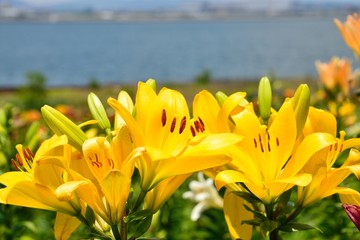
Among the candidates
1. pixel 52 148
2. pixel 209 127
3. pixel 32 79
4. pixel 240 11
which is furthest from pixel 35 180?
pixel 240 11

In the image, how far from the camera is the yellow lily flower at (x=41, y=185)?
53 centimetres

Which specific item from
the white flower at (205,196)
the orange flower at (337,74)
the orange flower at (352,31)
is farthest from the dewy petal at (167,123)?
the orange flower at (337,74)

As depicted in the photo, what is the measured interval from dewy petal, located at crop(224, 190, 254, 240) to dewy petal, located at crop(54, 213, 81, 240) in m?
0.14

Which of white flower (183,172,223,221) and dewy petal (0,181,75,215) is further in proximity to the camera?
white flower (183,172,223,221)

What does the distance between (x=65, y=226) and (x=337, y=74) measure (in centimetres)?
158

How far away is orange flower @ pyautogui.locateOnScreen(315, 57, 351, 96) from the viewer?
6.60 feet

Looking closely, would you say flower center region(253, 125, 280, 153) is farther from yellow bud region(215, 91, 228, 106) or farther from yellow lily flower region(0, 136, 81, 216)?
yellow lily flower region(0, 136, 81, 216)

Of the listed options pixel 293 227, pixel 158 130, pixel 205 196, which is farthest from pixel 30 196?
pixel 205 196

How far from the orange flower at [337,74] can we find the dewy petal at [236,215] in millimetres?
1474

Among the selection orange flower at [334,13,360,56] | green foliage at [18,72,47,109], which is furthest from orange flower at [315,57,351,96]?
green foliage at [18,72,47,109]

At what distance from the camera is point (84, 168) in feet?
1.85

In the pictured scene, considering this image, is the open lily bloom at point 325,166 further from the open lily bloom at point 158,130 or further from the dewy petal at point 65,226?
the dewy petal at point 65,226

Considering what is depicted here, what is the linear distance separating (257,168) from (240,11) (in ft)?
382

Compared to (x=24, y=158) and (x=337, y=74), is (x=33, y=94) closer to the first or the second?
(x=337, y=74)
